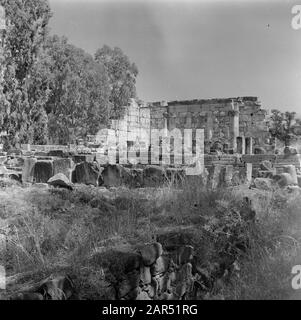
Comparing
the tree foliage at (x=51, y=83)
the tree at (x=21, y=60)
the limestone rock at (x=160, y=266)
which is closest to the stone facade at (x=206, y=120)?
the tree foliage at (x=51, y=83)

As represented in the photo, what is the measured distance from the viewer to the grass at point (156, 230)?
13.7 feet

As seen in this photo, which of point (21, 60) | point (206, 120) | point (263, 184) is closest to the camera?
point (263, 184)

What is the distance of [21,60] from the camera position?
68.9 feet

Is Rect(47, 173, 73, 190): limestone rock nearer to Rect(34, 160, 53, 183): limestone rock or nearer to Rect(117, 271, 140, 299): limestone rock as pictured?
Rect(34, 160, 53, 183): limestone rock

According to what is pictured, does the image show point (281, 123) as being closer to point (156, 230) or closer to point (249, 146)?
point (249, 146)

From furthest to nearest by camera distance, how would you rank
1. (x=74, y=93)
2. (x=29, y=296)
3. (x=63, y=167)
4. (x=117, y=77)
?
(x=117, y=77), (x=74, y=93), (x=63, y=167), (x=29, y=296)

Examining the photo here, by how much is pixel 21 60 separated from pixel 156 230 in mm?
18030

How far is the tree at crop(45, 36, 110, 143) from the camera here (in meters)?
24.9

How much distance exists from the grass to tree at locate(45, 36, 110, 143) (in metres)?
18.8

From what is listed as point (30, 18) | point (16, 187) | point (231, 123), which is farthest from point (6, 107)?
point (16, 187)

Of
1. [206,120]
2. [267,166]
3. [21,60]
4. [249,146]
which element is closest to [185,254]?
[267,166]

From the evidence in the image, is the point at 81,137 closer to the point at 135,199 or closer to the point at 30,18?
the point at 30,18

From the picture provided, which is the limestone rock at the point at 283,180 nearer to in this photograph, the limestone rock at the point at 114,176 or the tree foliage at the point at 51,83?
the limestone rock at the point at 114,176

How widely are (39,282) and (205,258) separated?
1982 mm
